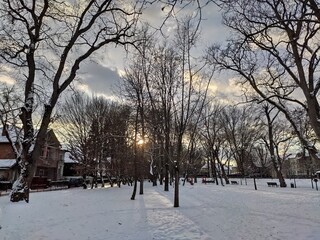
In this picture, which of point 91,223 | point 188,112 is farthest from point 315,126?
point 91,223

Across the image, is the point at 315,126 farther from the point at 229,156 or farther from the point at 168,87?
the point at 229,156

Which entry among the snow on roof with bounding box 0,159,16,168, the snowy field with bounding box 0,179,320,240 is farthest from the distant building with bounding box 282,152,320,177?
the snow on roof with bounding box 0,159,16,168

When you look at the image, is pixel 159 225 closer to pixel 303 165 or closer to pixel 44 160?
pixel 44 160

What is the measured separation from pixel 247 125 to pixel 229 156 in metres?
10.6

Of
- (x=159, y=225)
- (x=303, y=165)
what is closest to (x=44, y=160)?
(x=159, y=225)

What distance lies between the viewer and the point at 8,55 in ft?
41.2

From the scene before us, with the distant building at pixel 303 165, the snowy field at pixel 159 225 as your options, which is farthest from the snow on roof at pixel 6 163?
the distant building at pixel 303 165

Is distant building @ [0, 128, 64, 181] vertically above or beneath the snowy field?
above

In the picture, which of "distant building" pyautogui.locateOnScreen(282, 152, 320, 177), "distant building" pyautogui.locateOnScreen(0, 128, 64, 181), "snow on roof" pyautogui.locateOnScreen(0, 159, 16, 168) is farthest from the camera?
"distant building" pyautogui.locateOnScreen(282, 152, 320, 177)

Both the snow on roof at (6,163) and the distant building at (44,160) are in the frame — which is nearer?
the snow on roof at (6,163)

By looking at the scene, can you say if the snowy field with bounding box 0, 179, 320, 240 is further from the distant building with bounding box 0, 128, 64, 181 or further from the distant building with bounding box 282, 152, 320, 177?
the distant building with bounding box 0, 128, 64, 181

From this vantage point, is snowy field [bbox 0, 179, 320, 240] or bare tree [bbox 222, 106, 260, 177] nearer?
snowy field [bbox 0, 179, 320, 240]

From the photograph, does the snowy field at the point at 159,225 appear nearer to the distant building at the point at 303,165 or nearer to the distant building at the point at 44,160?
the distant building at the point at 303,165

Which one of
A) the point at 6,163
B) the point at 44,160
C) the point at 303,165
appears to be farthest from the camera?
the point at 303,165
